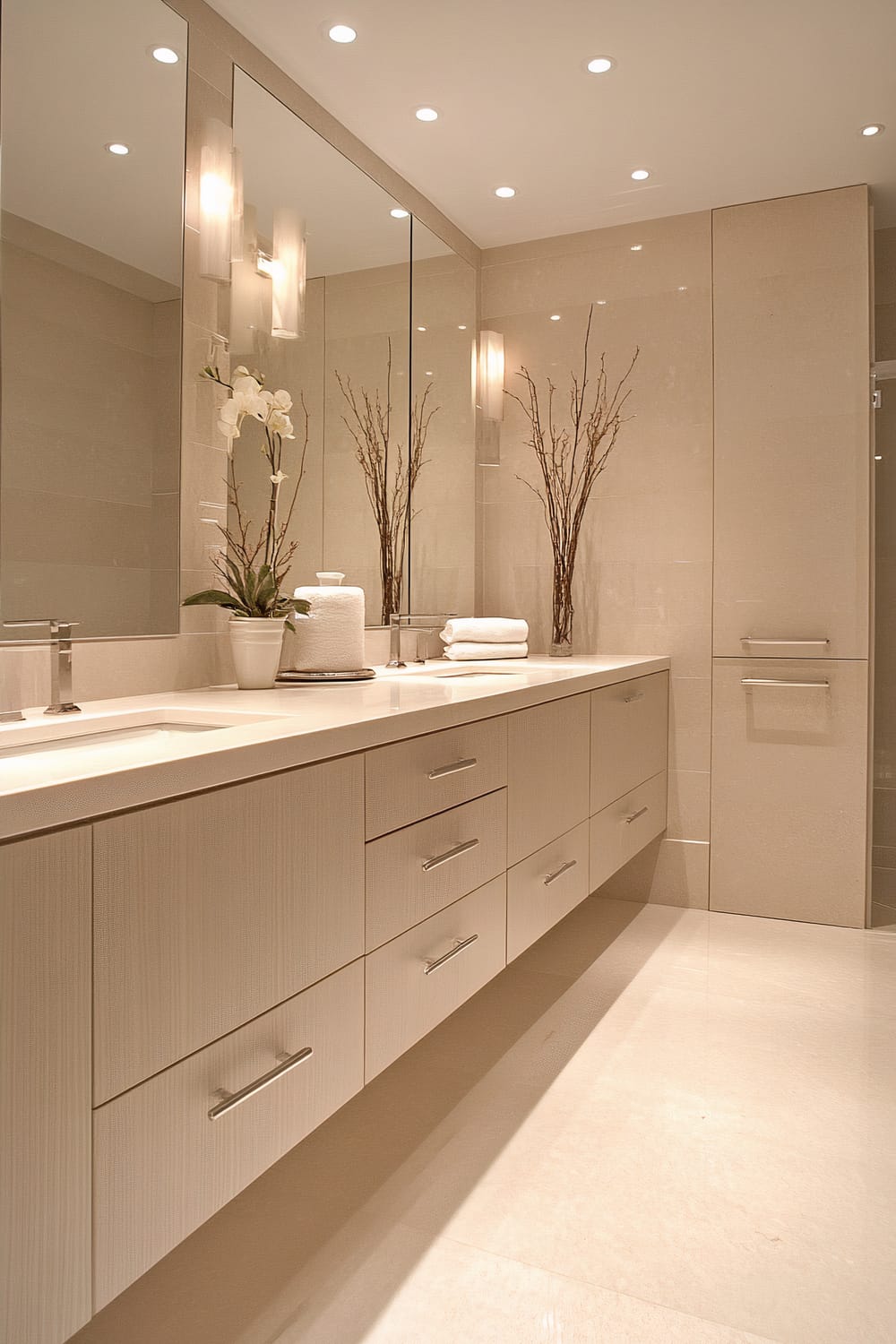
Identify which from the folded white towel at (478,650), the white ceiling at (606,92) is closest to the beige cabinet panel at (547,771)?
the folded white towel at (478,650)

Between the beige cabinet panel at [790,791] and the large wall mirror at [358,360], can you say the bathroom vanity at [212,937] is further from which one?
the beige cabinet panel at [790,791]

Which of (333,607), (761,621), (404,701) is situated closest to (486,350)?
(761,621)

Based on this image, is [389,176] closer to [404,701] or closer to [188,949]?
[404,701]

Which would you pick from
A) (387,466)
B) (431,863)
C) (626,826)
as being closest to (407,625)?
(387,466)

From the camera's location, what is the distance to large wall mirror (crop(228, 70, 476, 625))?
2100 millimetres

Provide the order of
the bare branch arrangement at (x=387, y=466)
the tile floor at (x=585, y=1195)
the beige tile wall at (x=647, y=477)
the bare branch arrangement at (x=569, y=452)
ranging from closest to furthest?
the tile floor at (x=585, y=1195), the bare branch arrangement at (x=387, y=466), the beige tile wall at (x=647, y=477), the bare branch arrangement at (x=569, y=452)

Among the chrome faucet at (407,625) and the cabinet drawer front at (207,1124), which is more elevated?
the chrome faucet at (407,625)

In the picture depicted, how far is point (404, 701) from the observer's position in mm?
1548

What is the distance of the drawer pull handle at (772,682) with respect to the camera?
2.86 m

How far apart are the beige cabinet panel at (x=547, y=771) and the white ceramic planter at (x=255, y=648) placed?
50 cm

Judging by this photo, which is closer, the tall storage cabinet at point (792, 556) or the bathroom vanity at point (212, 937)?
the bathroom vanity at point (212, 937)

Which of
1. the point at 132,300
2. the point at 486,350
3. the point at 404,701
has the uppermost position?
the point at 486,350

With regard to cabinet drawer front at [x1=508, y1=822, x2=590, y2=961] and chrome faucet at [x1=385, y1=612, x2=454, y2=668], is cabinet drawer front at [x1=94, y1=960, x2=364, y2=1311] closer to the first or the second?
cabinet drawer front at [x1=508, y1=822, x2=590, y2=961]

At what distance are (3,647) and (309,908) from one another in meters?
0.72
